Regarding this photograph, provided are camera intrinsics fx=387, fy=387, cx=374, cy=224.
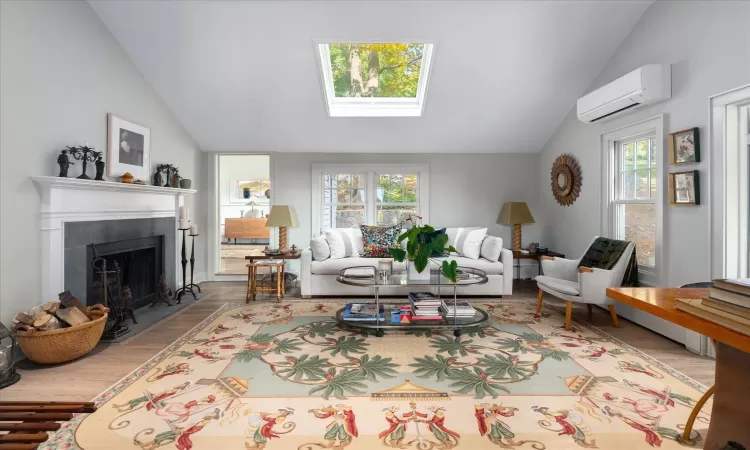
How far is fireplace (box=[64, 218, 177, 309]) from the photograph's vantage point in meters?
3.39

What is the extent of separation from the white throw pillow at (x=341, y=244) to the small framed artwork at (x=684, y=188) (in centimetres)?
356

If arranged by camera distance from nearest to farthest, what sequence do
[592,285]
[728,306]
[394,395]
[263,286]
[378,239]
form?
[728,306] → [394,395] → [592,285] → [263,286] → [378,239]

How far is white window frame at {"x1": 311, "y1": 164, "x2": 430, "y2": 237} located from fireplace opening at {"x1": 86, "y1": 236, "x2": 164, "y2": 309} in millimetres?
2190

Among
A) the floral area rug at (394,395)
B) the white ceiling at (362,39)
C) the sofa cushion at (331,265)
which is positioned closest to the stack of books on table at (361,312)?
the floral area rug at (394,395)

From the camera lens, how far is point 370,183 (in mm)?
6082

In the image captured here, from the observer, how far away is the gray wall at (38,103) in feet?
9.21

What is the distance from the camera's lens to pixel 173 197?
500 centimetres

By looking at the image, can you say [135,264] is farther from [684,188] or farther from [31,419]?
[684,188]

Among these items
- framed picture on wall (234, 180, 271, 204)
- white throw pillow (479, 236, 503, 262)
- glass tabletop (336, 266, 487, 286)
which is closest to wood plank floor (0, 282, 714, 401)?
white throw pillow (479, 236, 503, 262)

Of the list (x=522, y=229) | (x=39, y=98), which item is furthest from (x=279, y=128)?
(x=522, y=229)

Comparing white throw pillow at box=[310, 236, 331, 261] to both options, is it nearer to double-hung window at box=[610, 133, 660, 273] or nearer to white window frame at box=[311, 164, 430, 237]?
white window frame at box=[311, 164, 430, 237]

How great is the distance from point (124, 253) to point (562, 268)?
483 cm

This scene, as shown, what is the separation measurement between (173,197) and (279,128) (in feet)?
5.52

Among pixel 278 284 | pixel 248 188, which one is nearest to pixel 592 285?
pixel 278 284
